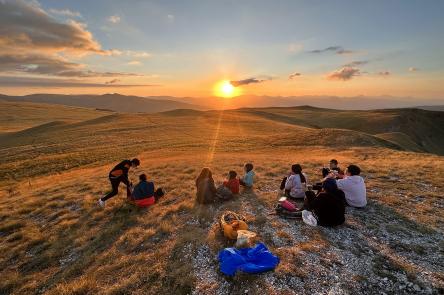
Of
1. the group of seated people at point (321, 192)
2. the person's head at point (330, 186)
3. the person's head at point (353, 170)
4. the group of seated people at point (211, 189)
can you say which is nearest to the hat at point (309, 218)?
the group of seated people at point (321, 192)

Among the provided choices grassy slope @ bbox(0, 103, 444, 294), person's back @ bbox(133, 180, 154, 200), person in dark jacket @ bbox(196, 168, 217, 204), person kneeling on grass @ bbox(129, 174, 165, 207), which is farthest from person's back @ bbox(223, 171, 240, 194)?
person's back @ bbox(133, 180, 154, 200)

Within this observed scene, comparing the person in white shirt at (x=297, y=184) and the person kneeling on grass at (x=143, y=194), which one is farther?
the person kneeling on grass at (x=143, y=194)

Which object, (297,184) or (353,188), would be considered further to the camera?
(297,184)

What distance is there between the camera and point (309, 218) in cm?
1223

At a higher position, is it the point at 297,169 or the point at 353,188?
the point at 297,169

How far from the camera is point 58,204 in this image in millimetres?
17422

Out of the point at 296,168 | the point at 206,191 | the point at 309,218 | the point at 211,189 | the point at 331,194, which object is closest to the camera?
the point at 331,194

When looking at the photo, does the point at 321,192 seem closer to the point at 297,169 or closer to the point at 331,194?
the point at 331,194

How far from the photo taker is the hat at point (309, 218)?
12.1m

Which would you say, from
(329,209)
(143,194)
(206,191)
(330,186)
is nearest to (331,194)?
(329,209)

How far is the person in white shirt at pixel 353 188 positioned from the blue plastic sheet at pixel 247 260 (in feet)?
20.5

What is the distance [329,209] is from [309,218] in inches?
37.4

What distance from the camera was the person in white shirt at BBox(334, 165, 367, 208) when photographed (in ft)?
45.0

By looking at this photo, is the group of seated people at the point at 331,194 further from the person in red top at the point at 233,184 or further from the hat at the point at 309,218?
the person in red top at the point at 233,184
